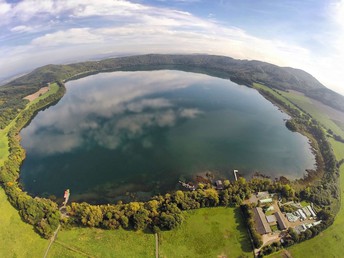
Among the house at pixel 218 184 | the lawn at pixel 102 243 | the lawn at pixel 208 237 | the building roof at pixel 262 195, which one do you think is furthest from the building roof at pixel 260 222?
the lawn at pixel 102 243

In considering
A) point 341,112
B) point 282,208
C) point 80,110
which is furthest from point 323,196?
point 80,110

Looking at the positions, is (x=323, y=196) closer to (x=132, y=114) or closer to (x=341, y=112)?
(x=132, y=114)

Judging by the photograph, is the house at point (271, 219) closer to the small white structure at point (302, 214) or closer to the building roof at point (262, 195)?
the building roof at point (262, 195)

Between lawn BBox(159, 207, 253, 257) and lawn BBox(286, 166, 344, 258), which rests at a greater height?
lawn BBox(286, 166, 344, 258)

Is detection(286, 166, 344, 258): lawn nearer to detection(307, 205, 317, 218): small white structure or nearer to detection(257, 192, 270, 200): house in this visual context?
detection(307, 205, 317, 218): small white structure

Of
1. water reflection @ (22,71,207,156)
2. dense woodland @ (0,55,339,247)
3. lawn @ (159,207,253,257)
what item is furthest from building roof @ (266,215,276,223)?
water reflection @ (22,71,207,156)

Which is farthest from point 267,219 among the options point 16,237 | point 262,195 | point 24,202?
point 24,202
